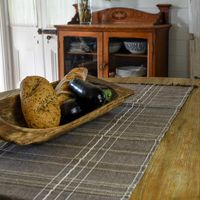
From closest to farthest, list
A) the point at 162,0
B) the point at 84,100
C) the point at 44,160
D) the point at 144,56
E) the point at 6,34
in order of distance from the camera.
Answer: the point at 44,160, the point at 84,100, the point at 144,56, the point at 162,0, the point at 6,34

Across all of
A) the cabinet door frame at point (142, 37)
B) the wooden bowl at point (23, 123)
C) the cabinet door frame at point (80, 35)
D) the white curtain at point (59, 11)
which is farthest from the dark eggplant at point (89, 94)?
the white curtain at point (59, 11)

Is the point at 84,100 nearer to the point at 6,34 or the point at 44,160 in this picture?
the point at 44,160

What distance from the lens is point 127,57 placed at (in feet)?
9.58

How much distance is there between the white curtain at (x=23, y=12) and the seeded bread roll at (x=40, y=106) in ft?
8.75

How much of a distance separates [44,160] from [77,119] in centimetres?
20

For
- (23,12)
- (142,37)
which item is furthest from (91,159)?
(23,12)

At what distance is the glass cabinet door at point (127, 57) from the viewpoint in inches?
111

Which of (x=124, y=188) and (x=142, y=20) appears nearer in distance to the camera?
(x=124, y=188)

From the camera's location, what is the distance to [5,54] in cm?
384

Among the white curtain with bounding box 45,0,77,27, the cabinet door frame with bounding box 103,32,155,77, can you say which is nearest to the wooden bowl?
the cabinet door frame with bounding box 103,32,155,77

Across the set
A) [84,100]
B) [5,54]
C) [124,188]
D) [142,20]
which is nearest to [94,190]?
[124,188]

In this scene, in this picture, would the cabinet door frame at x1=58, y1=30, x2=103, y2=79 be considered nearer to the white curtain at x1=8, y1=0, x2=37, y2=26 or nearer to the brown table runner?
the white curtain at x1=8, y1=0, x2=37, y2=26

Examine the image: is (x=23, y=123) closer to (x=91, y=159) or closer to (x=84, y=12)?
(x=91, y=159)

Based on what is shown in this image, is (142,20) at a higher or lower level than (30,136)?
higher
